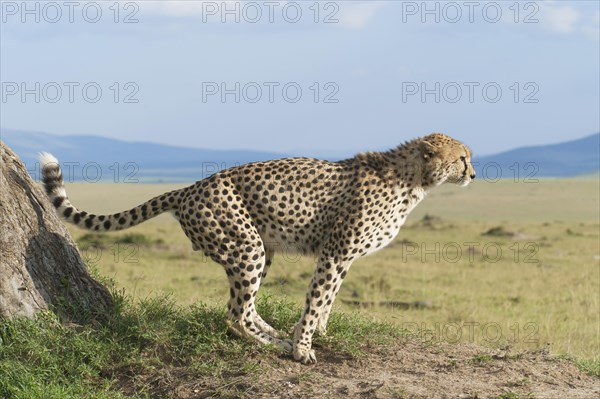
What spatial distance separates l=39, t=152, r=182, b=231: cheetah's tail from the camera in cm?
676

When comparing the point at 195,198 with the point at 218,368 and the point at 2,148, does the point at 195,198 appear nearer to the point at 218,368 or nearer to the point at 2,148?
the point at 218,368

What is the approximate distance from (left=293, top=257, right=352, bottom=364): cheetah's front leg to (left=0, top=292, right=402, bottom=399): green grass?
0.24 metres

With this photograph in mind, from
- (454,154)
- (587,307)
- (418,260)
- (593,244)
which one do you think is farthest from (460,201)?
(454,154)

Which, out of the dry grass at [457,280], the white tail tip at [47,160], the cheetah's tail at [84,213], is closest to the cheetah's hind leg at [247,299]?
the cheetah's tail at [84,213]

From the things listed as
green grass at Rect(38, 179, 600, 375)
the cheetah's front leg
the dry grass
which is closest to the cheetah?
the cheetah's front leg

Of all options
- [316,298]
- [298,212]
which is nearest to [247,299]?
[316,298]

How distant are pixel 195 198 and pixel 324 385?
1.50 meters

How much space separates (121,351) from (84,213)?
38.6 inches

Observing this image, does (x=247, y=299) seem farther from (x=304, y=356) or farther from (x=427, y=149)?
(x=427, y=149)

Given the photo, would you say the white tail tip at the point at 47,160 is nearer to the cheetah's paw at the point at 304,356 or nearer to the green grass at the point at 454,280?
the green grass at the point at 454,280

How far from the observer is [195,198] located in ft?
21.6

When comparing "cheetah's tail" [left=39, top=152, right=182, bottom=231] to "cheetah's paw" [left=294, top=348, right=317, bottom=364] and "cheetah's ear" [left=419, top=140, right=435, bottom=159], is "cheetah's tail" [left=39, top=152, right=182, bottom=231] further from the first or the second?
"cheetah's ear" [left=419, top=140, right=435, bottom=159]

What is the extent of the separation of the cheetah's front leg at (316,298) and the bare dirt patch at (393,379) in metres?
0.12

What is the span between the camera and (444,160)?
6.78m
